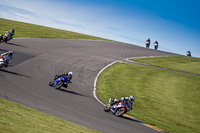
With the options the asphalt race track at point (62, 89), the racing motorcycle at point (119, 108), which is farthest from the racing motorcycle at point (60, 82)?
the racing motorcycle at point (119, 108)

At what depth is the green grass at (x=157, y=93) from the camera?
17.8 meters

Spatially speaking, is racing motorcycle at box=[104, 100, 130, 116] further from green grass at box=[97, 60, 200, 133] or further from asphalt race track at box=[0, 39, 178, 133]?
green grass at box=[97, 60, 200, 133]

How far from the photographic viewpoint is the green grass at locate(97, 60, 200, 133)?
1775 cm

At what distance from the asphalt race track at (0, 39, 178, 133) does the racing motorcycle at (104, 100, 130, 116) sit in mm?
407

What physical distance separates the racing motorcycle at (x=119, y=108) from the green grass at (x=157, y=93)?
2351 millimetres

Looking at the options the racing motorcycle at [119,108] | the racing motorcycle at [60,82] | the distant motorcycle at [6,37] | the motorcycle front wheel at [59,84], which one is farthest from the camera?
the distant motorcycle at [6,37]

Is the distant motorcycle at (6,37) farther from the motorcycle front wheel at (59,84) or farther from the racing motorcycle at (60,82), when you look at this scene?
the motorcycle front wheel at (59,84)

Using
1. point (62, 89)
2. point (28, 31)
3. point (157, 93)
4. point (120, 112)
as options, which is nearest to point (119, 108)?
point (120, 112)

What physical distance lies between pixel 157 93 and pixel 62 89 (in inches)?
389

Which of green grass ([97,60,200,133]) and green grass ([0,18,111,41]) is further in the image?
green grass ([0,18,111,41])

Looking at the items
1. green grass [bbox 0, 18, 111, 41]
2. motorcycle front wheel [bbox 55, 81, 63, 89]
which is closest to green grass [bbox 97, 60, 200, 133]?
motorcycle front wheel [bbox 55, 81, 63, 89]

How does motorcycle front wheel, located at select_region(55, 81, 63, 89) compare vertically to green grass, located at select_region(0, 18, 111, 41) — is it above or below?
below

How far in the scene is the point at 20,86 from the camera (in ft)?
48.3

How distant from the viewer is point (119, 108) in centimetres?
1461
